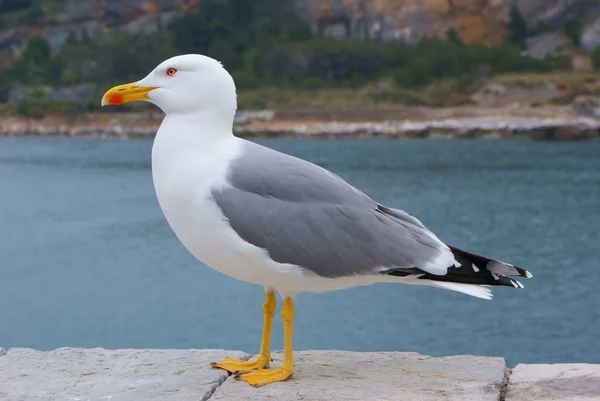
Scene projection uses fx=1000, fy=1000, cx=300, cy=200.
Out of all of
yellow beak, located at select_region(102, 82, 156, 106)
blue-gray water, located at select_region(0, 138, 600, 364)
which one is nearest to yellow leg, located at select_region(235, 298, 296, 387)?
yellow beak, located at select_region(102, 82, 156, 106)

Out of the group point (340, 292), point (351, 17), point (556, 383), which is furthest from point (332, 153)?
point (556, 383)

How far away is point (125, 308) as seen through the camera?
482 inches

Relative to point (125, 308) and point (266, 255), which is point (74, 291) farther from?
point (266, 255)

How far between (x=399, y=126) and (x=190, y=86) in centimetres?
4109

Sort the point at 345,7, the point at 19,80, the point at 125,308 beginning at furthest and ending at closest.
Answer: the point at 345,7 < the point at 19,80 < the point at 125,308

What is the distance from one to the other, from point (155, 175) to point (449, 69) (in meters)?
47.1

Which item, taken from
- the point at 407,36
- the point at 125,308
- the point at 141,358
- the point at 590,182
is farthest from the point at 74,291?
the point at 407,36

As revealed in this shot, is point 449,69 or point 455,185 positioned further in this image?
point 449,69

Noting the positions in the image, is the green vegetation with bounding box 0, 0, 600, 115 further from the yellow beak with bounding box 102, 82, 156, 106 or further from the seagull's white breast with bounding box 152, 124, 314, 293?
the seagull's white breast with bounding box 152, 124, 314, 293

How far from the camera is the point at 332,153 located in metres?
34.9

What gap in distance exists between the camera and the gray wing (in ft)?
8.83

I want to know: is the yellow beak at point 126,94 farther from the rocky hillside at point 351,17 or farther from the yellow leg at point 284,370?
the rocky hillside at point 351,17

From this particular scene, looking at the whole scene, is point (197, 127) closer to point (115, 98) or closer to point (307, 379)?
point (115, 98)

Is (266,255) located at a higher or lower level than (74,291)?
higher
